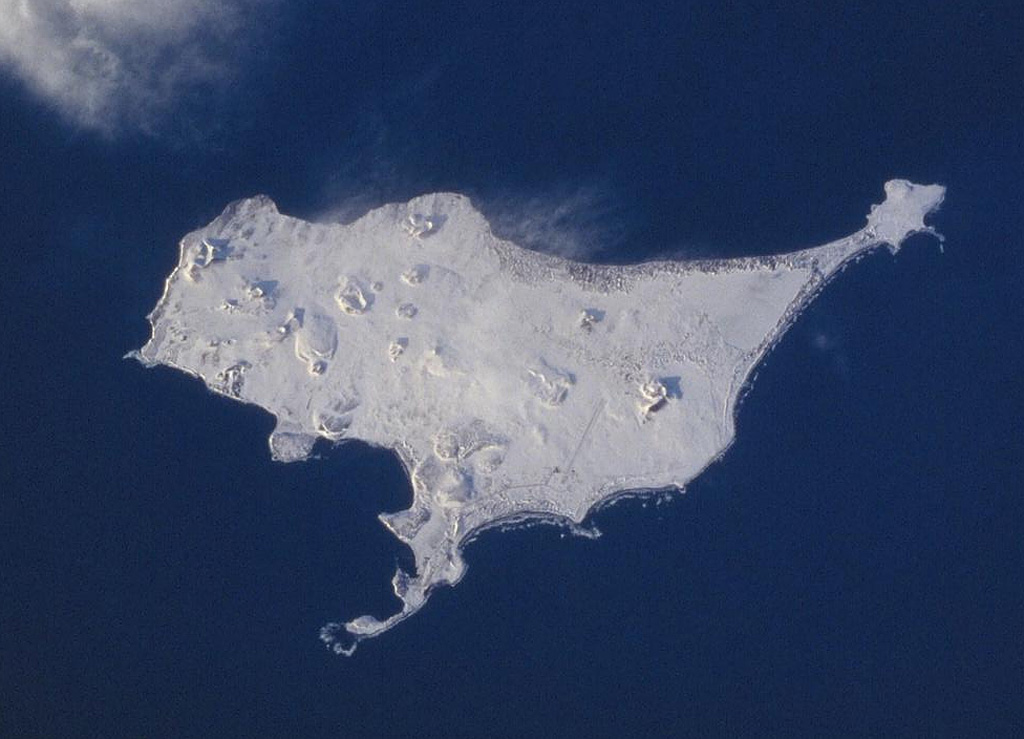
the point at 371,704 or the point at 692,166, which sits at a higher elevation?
the point at 692,166

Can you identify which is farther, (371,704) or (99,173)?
(99,173)

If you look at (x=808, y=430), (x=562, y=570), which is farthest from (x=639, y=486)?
(x=808, y=430)

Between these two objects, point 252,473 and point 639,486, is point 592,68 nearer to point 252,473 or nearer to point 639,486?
point 639,486
